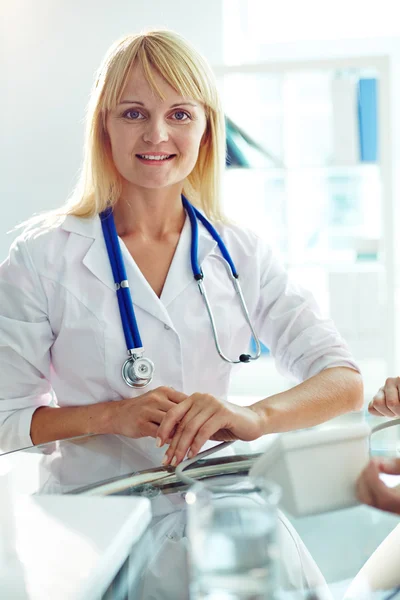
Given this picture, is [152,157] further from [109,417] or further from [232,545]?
[232,545]

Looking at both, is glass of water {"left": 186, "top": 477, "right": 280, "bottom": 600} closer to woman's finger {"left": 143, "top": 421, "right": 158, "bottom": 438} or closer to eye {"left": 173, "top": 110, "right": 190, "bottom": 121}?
woman's finger {"left": 143, "top": 421, "right": 158, "bottom": 438}

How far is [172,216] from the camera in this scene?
1.73 m

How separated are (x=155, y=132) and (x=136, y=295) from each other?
0.34 metres

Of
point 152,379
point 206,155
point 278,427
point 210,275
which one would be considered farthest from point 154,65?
point 278,427

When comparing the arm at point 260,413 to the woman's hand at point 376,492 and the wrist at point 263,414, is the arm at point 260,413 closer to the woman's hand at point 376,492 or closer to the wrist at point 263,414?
the wrist at point 263,414

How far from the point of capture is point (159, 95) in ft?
5.03

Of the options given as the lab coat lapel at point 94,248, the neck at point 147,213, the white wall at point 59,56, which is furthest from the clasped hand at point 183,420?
the white wall at point 59,56

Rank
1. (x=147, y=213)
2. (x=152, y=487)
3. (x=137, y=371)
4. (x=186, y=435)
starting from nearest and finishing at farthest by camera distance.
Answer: (x=152, y=487)
(x=186, y=435)
(x=137, y=371)
(x=147, y=213)

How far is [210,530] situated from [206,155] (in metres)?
1.26

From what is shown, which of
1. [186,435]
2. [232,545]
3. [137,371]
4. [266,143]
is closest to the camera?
[232,545]

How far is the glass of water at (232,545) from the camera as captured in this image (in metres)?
0.63

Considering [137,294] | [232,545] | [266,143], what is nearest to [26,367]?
[137,294]

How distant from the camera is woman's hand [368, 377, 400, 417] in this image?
134 centimetres

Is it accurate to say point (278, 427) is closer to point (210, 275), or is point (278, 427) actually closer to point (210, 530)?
point (210, 275)
